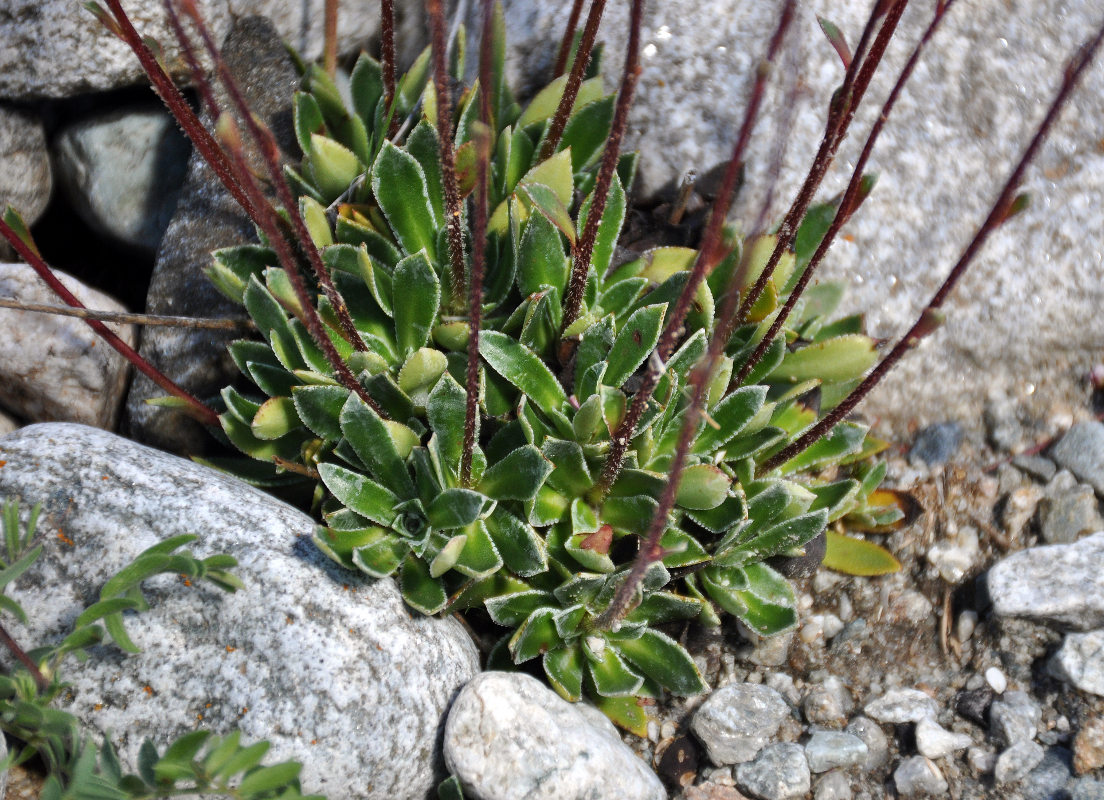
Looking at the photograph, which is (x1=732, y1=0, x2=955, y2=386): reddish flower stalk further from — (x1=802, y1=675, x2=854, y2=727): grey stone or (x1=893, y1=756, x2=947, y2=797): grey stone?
(x1=893, y1=756, x2=947, y2=797): grey stone

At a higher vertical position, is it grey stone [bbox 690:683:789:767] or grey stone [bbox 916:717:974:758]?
grey stone [bbox 916:717:974:758]

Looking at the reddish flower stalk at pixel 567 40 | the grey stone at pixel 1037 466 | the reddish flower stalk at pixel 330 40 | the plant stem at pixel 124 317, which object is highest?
the reddish flower stalk at pixel 567 40

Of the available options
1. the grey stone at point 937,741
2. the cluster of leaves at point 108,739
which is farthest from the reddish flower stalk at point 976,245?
the cluster of leaves at point 108,739

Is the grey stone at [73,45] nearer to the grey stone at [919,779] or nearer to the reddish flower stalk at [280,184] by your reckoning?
the reddish flower stalk at [280,184]

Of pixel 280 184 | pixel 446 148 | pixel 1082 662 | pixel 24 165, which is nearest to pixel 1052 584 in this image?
pixel 1082 662

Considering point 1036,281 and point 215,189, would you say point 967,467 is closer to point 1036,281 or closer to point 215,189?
point 1036,281

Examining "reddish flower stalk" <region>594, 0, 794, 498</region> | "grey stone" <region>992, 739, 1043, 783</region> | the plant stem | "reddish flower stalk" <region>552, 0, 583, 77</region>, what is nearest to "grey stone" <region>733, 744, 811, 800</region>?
"grey stone" <region>992, 739, 1043, 783</region>
